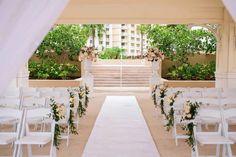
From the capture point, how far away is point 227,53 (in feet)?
37.6

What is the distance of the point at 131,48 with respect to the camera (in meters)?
37.7

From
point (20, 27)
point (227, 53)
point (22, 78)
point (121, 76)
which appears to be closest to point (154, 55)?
point (227, 53)

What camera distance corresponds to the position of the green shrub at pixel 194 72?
647 inches

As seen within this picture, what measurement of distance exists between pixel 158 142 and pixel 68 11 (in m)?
6.59

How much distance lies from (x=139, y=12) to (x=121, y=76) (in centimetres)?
695

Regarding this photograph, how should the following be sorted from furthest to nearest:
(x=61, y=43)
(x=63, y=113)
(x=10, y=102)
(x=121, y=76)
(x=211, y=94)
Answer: (x=121, y=76), (x=61, y=43), (x=211, y=94), (x=10, y=102), (x=63, y=113)

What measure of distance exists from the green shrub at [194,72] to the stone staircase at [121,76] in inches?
60.7

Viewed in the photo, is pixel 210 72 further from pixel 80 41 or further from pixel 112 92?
pixel 80 41

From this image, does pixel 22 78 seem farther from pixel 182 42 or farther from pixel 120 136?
pixel 182 42

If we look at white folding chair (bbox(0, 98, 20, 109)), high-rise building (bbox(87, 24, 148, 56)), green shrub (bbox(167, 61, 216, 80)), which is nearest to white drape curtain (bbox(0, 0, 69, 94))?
white folding chair (bbox(0, 98, 20, 109))

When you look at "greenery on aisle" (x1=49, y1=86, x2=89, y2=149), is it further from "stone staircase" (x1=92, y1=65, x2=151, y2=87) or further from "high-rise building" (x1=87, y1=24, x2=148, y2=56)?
"high-rise building" (x1=87, y1=24, x2=148, y2=56)

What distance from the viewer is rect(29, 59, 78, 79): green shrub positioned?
16.3 meters

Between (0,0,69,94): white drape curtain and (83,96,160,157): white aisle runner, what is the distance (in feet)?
11.6

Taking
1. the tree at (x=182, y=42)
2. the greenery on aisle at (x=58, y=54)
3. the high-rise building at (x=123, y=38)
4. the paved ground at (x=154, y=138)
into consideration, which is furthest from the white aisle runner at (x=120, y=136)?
the high-rise building at (x=123, y=38)
